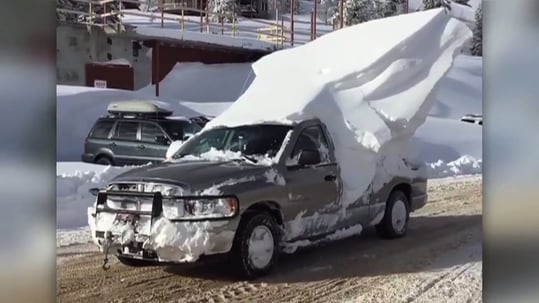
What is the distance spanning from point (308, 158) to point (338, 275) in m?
0.59

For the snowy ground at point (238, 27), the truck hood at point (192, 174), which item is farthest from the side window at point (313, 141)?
the snowy ground at point (238, 27)

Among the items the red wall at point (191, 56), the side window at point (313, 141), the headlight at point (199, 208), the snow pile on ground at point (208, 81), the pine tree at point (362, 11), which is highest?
the pine tree at point (362, 11)

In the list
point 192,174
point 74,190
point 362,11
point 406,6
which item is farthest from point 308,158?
point 74,190

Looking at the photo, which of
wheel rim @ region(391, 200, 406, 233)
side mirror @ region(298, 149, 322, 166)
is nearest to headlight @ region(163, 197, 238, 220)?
side mirror @ region(298, 149, 322, 166)

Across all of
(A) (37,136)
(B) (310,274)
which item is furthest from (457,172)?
(A) (37,136)

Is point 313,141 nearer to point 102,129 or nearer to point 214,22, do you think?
point 214,22

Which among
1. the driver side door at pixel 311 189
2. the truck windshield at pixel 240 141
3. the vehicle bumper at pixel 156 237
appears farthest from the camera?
the driver side door at pixel 311 189

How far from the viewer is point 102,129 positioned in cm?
306

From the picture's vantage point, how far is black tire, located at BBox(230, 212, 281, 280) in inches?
121

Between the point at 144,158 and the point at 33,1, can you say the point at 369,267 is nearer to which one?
the point at 144,158

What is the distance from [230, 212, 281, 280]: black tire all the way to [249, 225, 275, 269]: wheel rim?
1cm

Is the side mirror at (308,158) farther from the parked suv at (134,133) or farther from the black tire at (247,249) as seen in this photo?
the parked suv at (134,133)

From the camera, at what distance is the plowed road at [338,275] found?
296cm

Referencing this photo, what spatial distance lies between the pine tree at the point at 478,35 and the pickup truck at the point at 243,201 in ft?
2.14
